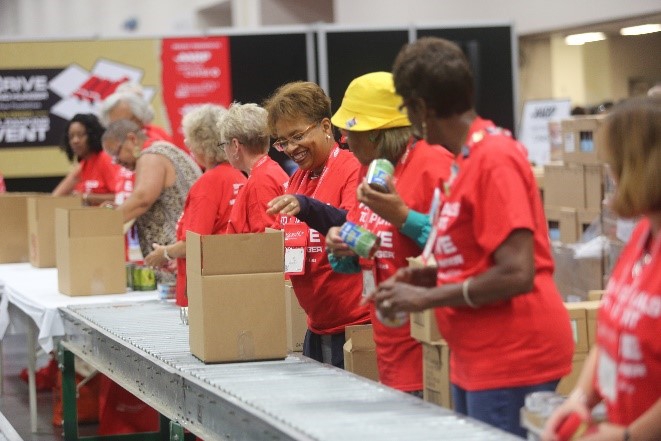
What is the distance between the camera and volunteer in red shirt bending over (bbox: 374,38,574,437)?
7.04 ft

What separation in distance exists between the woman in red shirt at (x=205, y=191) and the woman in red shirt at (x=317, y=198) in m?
0.89

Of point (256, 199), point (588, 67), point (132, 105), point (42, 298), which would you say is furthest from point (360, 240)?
point (588, 67)

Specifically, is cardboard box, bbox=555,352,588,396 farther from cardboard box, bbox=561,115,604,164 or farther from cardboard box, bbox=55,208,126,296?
cardboard box, bbox=561,115,604,164

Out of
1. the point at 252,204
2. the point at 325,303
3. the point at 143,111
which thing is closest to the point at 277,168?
the point at 252,204

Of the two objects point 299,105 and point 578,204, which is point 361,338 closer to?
point 299,105

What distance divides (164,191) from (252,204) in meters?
1.64

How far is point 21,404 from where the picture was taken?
6.32 meters

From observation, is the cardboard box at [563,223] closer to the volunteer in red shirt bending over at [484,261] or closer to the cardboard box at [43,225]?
the cardboard box at [43,225]

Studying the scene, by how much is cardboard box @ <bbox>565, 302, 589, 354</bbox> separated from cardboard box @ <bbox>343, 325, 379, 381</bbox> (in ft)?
2.73

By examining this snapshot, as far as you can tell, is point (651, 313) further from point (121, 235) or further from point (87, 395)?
point (87, 395)

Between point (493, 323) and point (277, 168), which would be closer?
point (493, 323)

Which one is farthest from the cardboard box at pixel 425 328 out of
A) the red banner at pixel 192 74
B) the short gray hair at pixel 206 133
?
the red banner at pixel 192 74

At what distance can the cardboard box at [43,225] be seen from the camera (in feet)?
19.1

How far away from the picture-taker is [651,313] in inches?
70.4
